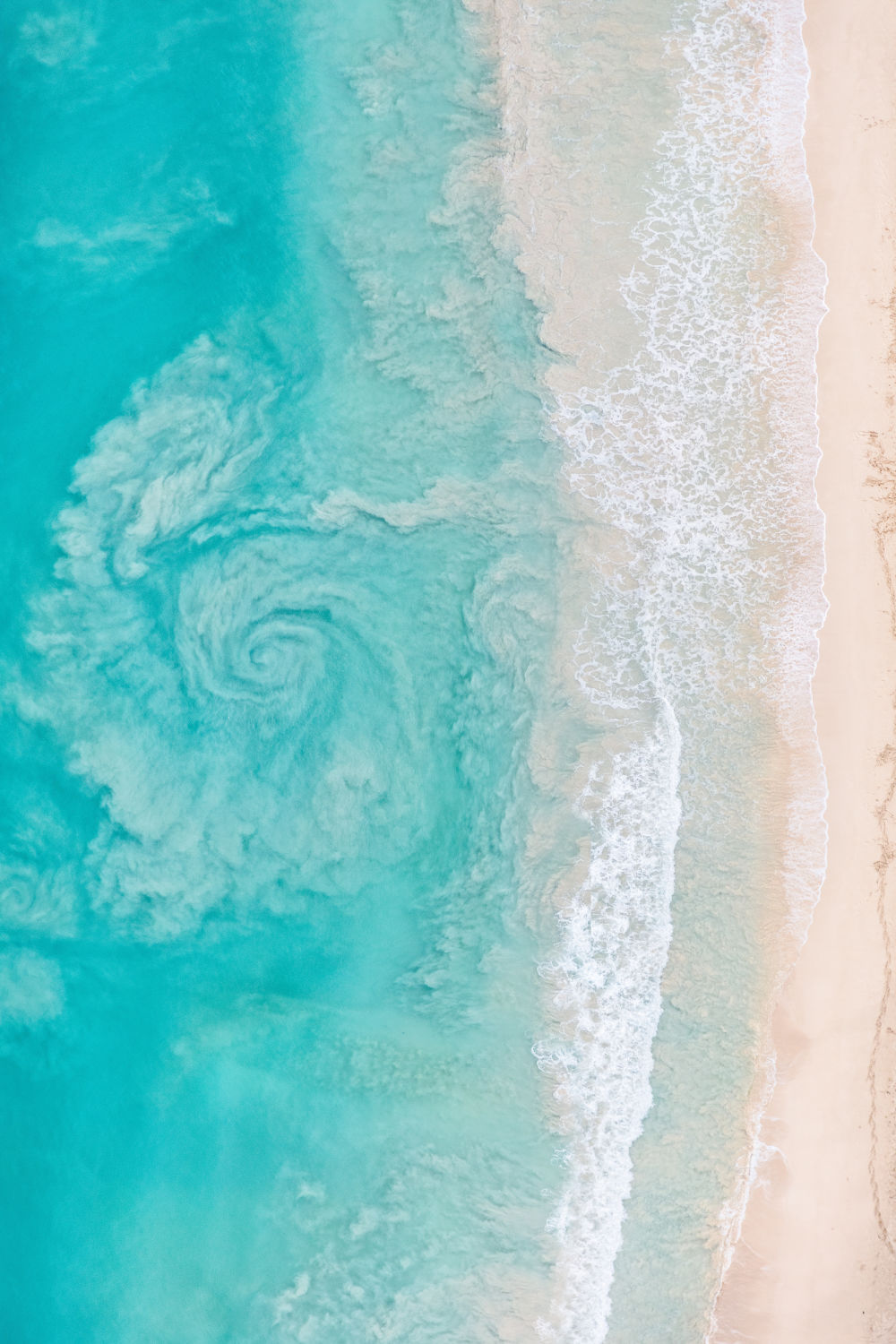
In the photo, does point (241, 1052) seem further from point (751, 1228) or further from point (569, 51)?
point (569, 51)

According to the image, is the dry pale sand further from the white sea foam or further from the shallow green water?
the shallow green water

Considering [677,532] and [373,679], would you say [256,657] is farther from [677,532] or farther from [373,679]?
[677,532]

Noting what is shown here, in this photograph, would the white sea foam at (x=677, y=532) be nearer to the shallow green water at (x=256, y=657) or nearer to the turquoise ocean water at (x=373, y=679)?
the turquoise ocean water at (x=373, y=679)

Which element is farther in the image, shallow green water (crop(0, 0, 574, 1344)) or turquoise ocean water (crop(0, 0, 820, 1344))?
shallow green water (crop(0, 0, 574, 1344))

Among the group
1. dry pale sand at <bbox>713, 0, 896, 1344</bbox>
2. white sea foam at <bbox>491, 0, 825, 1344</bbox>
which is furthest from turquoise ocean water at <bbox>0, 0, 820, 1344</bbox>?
dry pale sand at <bbox>713, 0, 896, 1344</bbox>

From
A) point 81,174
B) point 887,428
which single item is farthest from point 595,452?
point 81,174

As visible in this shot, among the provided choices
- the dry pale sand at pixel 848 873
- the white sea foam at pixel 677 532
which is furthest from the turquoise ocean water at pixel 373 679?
the dry pale sand at pixel 848 873
